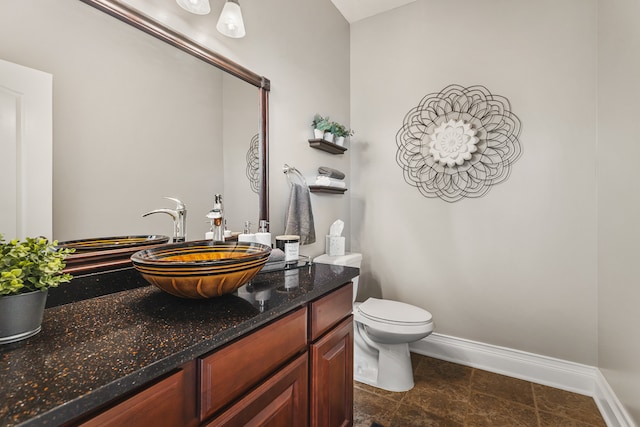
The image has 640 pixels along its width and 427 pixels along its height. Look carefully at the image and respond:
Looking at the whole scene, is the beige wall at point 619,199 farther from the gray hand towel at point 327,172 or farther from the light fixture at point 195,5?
the light fixture at point 195,5

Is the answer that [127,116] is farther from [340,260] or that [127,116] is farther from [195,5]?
[340,260]

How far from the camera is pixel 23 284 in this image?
0.64 meters

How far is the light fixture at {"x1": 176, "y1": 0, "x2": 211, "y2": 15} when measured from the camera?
124cm

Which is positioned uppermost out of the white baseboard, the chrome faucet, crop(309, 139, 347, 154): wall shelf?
crop(309, 139, 347, 154): wall shelf

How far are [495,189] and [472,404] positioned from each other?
54.8 inches

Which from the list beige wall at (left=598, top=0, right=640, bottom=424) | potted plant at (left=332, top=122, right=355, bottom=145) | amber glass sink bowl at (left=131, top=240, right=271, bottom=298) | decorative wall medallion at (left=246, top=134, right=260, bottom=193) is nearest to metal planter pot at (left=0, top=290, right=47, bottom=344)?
amber glass sink bowl at (left=131, top=240, right=271, bottom=298)

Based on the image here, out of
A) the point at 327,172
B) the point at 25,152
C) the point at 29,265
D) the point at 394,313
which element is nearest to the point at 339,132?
the point at 327,172

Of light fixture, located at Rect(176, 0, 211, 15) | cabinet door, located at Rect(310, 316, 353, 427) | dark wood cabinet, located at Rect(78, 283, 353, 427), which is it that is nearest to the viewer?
dark wood cabinet, located at Rect(78, 283, 353, 427)

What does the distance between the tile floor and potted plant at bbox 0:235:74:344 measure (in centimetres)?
159

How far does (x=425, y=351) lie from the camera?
2.38 m

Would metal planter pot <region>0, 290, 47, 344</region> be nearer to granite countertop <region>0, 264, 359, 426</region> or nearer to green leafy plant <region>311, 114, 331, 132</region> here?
granite countertop <region>0, 264, 359, 426</region>

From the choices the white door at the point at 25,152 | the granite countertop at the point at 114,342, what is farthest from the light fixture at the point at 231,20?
the granite countertop at the point at 114,342

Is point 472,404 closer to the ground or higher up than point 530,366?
closer to the ground

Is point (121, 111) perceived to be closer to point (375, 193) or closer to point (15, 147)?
point (15, 147)
